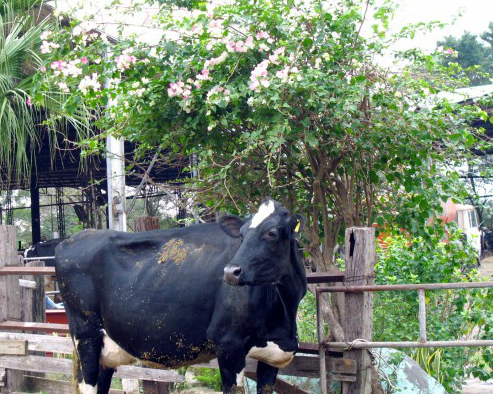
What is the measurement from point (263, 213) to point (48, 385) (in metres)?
3.46

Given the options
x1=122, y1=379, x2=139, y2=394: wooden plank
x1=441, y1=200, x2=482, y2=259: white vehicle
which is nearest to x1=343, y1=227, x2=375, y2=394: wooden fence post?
x1=122, y1=379, x2=139, y2=394: wooden plank

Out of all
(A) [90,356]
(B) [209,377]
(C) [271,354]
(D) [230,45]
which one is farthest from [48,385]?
(D) [230,45]

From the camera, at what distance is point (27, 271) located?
5668 mm

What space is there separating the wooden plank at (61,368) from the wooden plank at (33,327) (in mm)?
275

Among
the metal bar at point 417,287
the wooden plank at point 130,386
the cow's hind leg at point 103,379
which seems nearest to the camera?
the metal bar at point 417,287

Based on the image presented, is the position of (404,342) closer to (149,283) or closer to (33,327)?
(149,283)

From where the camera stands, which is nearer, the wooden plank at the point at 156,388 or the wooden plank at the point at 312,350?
the wooden plank at the point at 312,350

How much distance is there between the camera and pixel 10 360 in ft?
20.2

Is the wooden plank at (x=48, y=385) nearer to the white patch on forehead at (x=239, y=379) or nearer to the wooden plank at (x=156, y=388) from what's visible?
the wooden plank at (x=156, y=388)

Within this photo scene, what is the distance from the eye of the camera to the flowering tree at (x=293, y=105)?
175 inches

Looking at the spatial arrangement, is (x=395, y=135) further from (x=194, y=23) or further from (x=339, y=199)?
(x=194, y=23)

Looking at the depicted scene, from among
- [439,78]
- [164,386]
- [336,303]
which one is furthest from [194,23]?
[164,386]

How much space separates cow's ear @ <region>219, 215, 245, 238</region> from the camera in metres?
4.39

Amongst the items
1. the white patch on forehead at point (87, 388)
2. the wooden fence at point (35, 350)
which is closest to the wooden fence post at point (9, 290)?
the wooden fence at point (35, 350)
